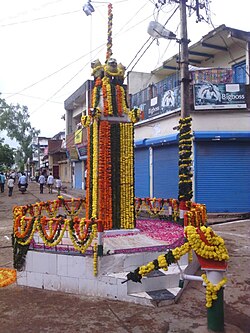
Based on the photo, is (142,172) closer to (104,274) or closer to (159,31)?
(159,31)

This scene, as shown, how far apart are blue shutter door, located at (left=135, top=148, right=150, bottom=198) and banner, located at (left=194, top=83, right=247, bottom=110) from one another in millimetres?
4824

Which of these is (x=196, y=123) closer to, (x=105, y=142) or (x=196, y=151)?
(x=196, y=151)

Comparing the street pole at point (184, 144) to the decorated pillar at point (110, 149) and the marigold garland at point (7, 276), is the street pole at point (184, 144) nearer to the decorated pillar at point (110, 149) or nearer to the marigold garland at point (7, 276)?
the decorated pillar at point (110, 149)

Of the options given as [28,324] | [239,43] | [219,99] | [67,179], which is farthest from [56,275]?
[67,179]

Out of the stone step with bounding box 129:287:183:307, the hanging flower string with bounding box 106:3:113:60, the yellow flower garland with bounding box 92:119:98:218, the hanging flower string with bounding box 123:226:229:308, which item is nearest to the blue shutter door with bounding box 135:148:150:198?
the hanging flower string with bounding box 106:3:113:60

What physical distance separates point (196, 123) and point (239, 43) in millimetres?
4723

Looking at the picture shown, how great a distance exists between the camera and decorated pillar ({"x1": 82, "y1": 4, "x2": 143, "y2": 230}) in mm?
8062

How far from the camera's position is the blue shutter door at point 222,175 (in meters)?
15.5

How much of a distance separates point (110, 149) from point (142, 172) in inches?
450

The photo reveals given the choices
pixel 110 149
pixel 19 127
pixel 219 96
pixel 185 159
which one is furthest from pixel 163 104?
pixel 19 127

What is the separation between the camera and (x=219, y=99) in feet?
50.0

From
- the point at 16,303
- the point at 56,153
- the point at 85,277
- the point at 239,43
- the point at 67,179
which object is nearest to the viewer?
the point at 16,303

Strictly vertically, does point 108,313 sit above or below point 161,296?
below

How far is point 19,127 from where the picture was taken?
5297cm
